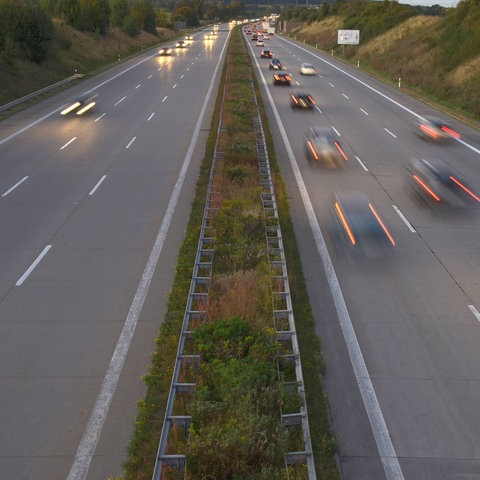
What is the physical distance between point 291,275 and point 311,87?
38484mm

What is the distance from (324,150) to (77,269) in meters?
14.0

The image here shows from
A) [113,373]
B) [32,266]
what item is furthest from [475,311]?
[32,266]

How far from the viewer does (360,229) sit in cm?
1677

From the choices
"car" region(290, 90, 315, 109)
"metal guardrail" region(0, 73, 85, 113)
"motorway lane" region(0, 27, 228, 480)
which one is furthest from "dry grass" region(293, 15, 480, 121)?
"metal guardrail" region(0, 73, 85, 113)

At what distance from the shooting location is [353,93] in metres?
47.4

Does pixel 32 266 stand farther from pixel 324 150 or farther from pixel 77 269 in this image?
pixel 324 150

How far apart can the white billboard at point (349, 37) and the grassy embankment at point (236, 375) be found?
71024mm

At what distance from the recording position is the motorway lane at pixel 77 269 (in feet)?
30.5

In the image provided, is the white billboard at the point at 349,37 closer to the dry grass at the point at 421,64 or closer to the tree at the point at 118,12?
the dry grass at the point at 421,64

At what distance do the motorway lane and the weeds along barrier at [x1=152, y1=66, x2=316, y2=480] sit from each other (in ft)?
2.82

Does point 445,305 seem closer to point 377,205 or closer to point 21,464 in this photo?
point 377,205

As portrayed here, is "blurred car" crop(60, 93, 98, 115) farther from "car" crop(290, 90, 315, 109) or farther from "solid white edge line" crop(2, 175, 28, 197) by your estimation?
"solid white edge line" crop(2, 175, 28, 197)

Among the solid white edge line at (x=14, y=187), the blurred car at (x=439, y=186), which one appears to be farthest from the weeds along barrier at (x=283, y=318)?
the solid white edge line at (x=14, y=187)

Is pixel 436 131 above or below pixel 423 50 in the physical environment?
above
